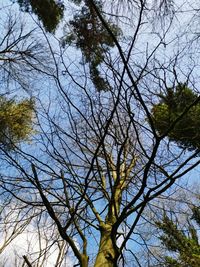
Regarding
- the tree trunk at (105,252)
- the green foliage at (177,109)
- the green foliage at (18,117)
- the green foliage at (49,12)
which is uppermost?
the green foliage at (18,117)

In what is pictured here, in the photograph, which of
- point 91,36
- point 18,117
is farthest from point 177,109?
point 18,117

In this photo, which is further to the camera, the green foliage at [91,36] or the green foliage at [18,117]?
the green foliage at [18,117]

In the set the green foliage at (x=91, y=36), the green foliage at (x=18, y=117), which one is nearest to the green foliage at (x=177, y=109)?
the green foliage at (x=91, y=36)

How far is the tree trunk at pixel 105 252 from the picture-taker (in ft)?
8.96

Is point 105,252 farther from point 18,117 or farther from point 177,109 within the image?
point 18,117

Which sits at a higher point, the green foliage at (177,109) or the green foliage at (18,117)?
the green foliage at (18,117)

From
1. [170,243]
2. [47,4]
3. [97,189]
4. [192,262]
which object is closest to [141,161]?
[97,189]

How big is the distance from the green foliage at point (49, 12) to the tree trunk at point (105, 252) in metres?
2.46

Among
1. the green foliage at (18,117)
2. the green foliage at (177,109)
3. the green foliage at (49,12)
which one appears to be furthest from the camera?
the green foliage at (18,117)

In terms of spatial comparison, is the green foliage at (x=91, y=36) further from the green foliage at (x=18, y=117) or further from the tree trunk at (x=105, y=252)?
the green foliage at (x=18, y=117)

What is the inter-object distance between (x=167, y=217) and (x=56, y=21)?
8.87 feet

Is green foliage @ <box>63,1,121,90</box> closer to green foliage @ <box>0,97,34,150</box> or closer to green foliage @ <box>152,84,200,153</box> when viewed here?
green foliage @ <box>152,84,200,153</box>

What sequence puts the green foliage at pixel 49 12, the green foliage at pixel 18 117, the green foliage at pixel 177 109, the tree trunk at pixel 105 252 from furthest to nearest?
the green foliage at pixel 18 117
the green foliage at pixel 49 12
the tree trunk at pixel 105 252
the green foliage at pixel 177 109

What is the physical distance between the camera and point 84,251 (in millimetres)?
2662
